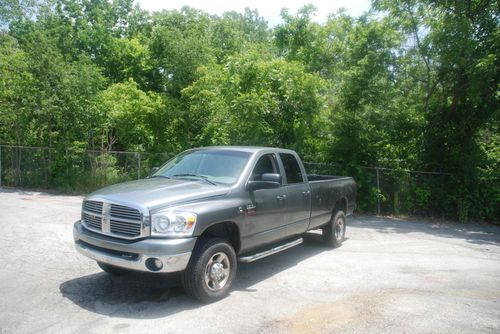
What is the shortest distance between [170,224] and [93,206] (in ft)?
4.04

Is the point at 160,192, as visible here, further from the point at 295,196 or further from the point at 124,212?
the point at 295,196

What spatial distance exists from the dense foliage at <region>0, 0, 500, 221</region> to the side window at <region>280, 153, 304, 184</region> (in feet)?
18.6

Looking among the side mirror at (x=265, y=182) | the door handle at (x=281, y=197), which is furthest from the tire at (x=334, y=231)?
the side mirror at (x=265, y=182)

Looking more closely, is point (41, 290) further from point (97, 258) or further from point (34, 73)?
point (34, 73)

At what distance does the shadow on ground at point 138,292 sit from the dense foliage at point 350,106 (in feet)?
23.5

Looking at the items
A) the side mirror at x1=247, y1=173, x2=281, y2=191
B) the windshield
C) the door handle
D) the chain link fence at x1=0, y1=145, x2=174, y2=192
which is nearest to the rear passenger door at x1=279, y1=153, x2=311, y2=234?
the door handle

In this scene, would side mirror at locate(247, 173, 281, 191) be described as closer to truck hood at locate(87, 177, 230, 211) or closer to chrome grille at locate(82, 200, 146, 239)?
truck hood at locate(87, 177, 230, 211)

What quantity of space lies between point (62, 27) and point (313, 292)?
106 ft

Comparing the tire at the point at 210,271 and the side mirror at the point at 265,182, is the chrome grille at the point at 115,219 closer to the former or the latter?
the tire at the point at 210,271

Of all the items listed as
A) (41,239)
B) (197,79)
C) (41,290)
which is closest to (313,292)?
(41,290)

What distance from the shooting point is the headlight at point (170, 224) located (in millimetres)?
5105

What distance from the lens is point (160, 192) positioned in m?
5.50

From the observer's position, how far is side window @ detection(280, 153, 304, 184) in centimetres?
740

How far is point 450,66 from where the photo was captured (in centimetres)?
1299
